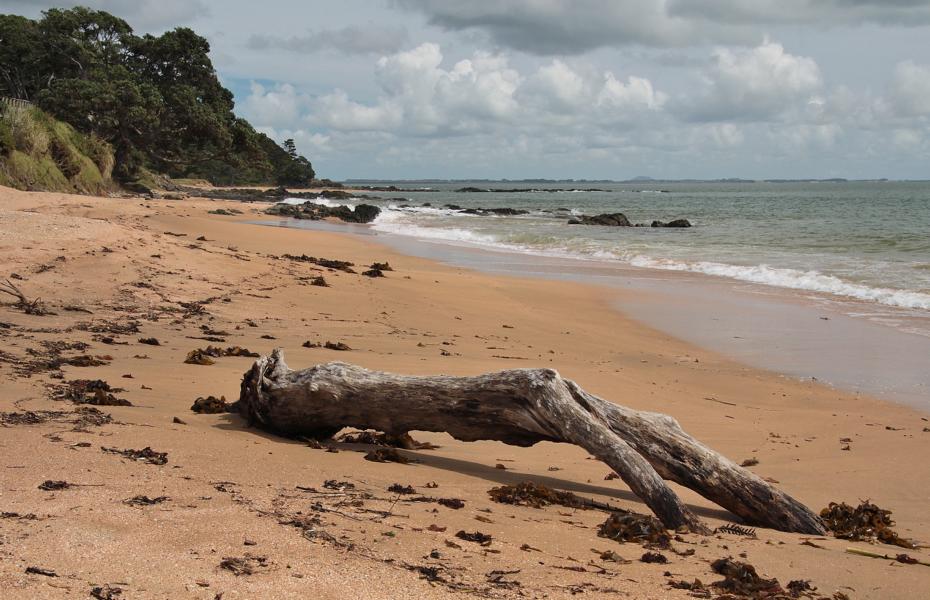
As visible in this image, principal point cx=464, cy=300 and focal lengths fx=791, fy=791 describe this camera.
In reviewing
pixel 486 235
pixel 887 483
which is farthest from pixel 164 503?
pixel 486 235

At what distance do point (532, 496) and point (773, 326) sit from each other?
339 inches

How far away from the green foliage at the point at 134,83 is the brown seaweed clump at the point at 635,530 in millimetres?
39814

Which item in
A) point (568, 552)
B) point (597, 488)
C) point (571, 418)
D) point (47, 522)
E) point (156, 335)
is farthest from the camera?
point (156, 335)

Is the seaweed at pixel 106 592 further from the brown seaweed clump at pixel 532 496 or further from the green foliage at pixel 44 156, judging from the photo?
the green foliage at pixel 44 156

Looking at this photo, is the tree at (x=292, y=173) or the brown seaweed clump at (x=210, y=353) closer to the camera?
the brown seaweed clump at (x=210, y=353)

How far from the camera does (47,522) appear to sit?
125 inches

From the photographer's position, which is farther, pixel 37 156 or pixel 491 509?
pixel 37 156

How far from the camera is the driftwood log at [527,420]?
4398mm

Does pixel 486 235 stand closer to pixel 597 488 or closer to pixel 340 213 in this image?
pixel 340 213

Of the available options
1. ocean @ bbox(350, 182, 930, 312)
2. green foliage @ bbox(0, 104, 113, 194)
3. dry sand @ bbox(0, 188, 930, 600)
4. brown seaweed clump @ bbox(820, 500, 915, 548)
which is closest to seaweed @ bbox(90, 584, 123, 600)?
dry sand @ bbox(0, 188, 930, 600)

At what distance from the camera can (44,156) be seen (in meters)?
26.6

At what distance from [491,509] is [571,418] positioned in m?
0.77

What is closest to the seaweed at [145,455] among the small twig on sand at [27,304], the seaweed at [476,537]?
→ the seaweed at [476,537]

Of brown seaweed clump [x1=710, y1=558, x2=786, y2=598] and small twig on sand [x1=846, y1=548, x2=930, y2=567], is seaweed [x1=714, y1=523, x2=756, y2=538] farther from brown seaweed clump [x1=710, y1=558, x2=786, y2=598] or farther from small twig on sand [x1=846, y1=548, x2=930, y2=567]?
brown seaweed clump [x1=710, y1=558, x2=786, y2=598]
